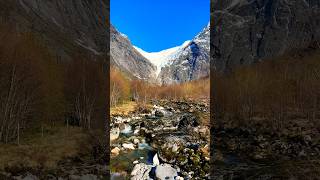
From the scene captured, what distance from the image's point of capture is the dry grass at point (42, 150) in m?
13.0

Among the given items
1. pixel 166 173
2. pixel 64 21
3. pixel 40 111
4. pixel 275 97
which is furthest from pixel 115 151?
pixel 64 21

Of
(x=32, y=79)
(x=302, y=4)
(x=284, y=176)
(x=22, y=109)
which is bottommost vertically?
(x=284, y=176)

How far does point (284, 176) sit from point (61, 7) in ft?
343

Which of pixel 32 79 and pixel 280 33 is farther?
pixel 280 33

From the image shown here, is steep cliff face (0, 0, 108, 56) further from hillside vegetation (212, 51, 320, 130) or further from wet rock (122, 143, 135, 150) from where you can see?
wet rock (122, 143, 135, 150)

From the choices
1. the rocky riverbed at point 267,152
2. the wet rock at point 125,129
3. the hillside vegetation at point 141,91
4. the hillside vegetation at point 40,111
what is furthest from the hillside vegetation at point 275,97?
the hillside vegetation at point 141,91

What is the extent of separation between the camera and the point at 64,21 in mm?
98250

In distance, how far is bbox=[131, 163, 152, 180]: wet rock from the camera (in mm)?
14400

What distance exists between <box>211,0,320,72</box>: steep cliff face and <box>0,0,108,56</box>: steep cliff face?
Answer: 36.9 metres

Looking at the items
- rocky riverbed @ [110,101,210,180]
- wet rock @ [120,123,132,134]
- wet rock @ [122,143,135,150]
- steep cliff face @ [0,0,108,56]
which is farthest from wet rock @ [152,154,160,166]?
steep cliff face @ [0,0,108,56]

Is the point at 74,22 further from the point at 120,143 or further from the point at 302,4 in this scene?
the point at 120,143

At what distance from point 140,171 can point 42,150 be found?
15.5 feet

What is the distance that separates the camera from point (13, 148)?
14.0 meters

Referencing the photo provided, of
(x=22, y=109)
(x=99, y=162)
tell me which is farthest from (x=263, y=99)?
(x=22, y=109)
